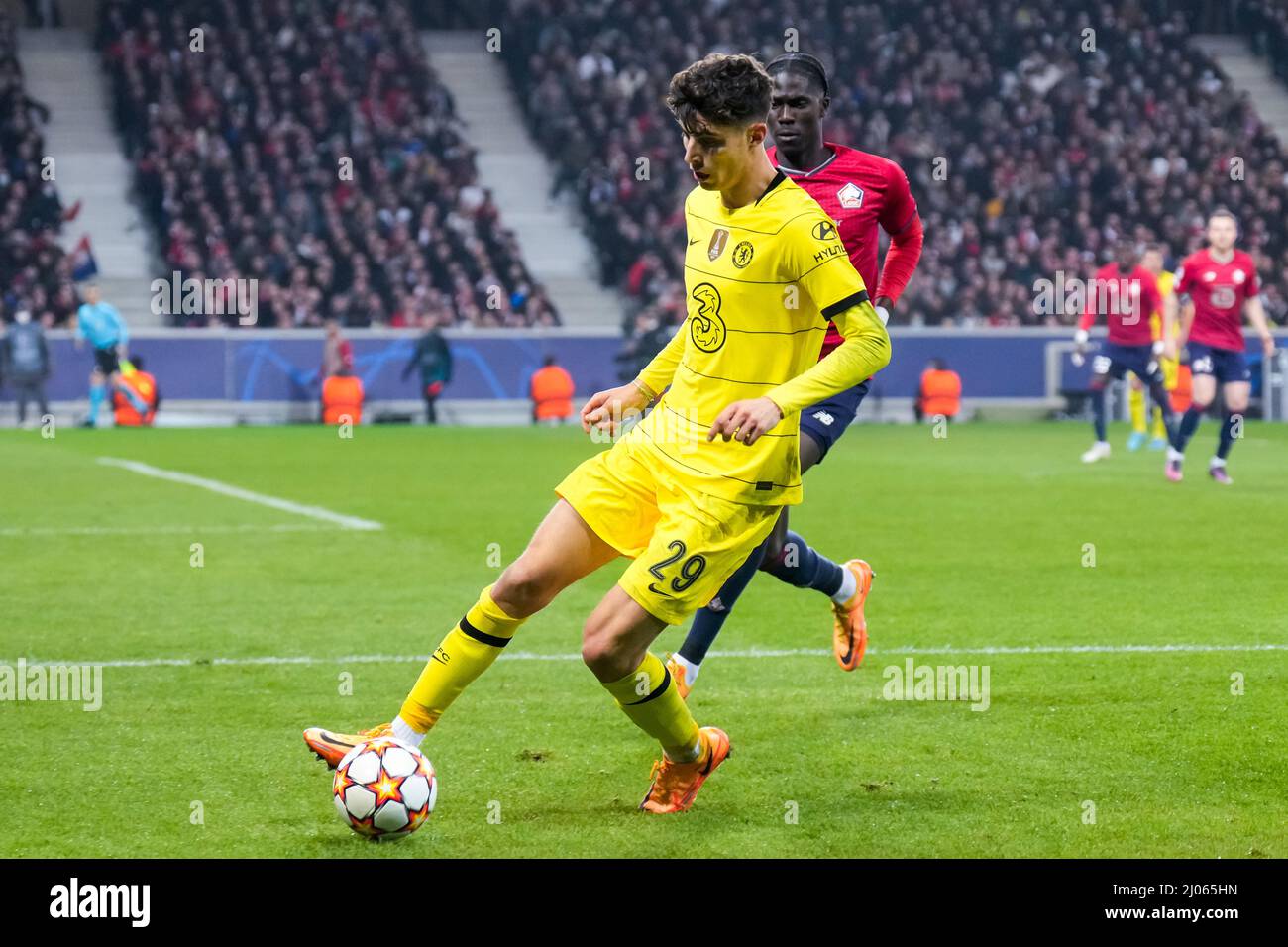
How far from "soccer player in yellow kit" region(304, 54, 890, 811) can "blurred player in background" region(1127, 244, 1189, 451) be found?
13524mm

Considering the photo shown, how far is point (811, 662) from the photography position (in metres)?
7.22

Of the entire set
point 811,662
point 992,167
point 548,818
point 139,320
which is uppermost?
point 548,818

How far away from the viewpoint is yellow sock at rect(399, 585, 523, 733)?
4859 mm

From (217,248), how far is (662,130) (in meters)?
8.18

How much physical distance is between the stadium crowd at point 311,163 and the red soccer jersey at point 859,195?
1971cm

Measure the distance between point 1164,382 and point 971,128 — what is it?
1453 centimetres

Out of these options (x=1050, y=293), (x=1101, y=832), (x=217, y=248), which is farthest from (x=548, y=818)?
(x=1050, y=293)

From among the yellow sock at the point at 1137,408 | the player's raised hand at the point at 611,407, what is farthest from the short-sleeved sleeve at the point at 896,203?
the yellow sock at the point at 1137,408

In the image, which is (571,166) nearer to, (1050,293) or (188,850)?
(1050,293)

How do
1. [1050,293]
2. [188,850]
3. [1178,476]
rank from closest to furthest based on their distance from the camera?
1. [188,850]
2. [1178,476]
3. [1050,293]

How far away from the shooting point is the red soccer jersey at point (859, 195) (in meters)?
6.65

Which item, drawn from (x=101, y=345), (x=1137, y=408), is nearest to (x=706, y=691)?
(x=1137, y=408)

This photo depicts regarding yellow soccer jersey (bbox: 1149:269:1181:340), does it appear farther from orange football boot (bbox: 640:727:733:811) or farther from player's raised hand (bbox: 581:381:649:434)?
orange football boot (bbox: 640:727:733:811)

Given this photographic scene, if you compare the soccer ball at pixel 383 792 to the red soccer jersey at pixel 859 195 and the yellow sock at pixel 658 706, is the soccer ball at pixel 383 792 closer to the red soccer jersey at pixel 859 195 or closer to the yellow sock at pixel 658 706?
the yellow sock at pixel 658 706
